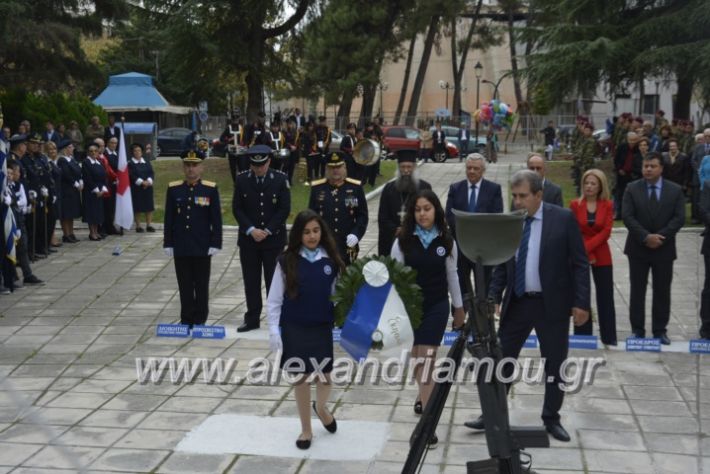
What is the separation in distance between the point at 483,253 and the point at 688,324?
649 cm

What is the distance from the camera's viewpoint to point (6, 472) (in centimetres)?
612

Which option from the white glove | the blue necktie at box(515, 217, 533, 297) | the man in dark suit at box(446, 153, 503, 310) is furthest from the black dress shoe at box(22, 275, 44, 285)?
the blue necktie at box(515, 217, 533, 297)

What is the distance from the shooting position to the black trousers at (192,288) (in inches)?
409

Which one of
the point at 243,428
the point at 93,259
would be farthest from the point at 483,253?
the point at 93,259

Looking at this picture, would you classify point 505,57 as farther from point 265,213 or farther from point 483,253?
point 483,253

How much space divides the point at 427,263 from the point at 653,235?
357 cm

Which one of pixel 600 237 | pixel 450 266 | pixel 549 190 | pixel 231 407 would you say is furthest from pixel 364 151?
pixel 450 266

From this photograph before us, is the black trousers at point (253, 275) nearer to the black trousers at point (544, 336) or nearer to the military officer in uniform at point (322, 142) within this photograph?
the black trousers at point (544, 336)

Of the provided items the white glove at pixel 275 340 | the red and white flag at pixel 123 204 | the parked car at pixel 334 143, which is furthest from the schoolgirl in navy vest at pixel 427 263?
the parked car at pixel 334 143

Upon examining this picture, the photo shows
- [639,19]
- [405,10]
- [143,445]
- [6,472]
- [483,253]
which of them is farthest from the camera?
[405,10]

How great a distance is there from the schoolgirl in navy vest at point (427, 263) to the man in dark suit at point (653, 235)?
11.1ft

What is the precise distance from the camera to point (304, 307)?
6.47 m

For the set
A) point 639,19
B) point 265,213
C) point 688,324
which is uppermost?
point 639,19
